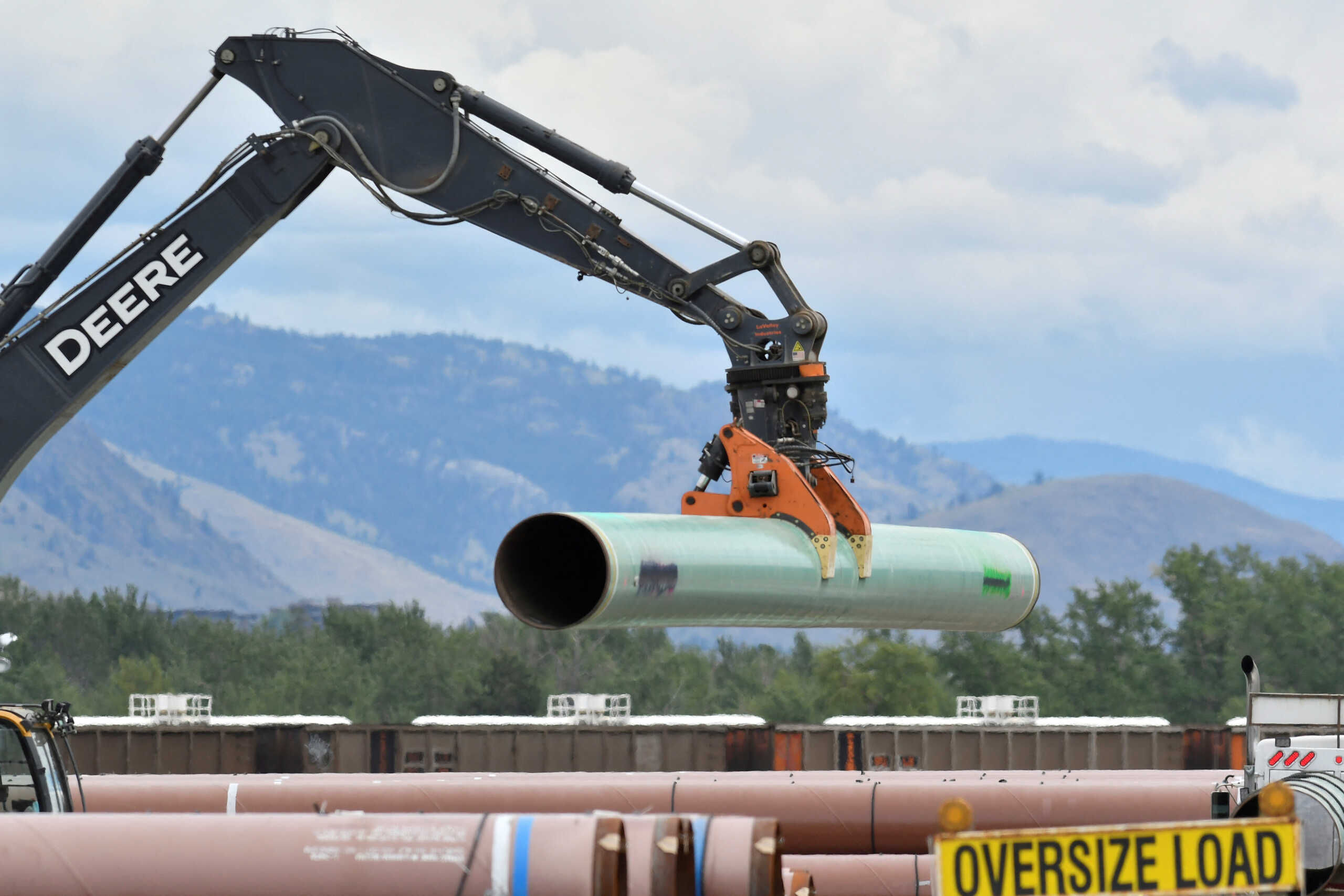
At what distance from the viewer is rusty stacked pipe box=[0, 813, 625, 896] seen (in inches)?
408

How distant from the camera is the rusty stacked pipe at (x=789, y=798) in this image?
2198 centimetres

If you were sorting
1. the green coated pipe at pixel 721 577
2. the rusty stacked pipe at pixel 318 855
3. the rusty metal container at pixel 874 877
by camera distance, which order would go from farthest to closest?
1. the rusty metal container at pixel 874 877
2. the green coated pipe at pixel 721 577
3. the rusty stacked pipe at pixel 318 855

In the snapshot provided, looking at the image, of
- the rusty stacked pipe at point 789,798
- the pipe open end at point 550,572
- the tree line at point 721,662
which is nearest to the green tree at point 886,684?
the tree line at point 721,662

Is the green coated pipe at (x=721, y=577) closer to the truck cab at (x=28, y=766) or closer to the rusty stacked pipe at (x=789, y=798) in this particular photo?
the truck cab at (x=28, y=766)

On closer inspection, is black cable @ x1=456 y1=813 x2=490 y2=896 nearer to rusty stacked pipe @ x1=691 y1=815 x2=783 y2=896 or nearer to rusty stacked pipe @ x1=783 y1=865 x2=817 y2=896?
rusty stacked pipe @ x1=691 y1=815 x2=783 y2=896

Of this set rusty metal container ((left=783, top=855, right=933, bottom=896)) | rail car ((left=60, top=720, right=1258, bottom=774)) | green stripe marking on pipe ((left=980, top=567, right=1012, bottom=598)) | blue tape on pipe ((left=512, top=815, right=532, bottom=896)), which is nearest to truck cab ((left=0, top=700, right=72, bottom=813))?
blue tape on pipe ((left=512, top=815, right=532, bottom=896))

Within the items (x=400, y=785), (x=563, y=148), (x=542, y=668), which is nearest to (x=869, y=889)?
(x=400, y=785)

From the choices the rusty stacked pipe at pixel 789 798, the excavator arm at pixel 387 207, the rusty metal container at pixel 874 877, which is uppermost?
the excavator arm at pixel 387 207

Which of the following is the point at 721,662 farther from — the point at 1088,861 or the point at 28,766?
the point at 1088,861

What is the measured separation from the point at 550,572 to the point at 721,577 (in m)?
1.24

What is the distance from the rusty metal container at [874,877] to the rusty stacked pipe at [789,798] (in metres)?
1.83

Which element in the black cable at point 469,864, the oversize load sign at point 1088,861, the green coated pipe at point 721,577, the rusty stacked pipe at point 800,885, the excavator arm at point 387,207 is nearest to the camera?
the oversize load sign at point 1088,861

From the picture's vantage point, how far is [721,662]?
441 feet

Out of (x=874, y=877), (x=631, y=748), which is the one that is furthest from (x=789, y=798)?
(x=631, y=748)
